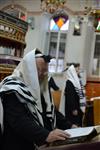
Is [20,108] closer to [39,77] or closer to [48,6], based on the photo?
[39,77]

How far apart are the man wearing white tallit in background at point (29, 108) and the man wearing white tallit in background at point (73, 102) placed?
2.83 m

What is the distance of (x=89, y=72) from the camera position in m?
13.0

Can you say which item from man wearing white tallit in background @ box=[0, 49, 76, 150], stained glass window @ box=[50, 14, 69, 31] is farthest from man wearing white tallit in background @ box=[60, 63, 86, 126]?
stained glass window @ box=[50, 14, 69, 31]

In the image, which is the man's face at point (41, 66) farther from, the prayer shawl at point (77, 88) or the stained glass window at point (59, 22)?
A: the stained glass window at point (59, 22)

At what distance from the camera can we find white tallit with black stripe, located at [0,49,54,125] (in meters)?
2.39

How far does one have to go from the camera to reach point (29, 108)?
7.80 feet

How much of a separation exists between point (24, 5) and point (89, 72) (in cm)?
398

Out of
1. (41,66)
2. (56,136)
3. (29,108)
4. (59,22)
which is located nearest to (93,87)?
(59,22)

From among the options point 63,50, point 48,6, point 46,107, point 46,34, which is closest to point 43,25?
point 46,34

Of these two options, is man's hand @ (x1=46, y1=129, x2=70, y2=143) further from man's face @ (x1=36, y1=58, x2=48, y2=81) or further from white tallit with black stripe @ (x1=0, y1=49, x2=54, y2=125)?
man's face @ (x1=36, y1=58, x2=48, y2=81)

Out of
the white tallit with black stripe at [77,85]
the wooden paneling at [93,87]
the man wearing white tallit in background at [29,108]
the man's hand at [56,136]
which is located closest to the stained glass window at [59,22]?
the wooden paneling at [93,87]

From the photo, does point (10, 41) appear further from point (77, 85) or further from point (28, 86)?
point (28, 86)

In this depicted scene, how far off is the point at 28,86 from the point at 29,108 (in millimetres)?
242

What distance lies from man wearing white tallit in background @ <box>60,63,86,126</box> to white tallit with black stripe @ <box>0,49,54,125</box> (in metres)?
2.95
